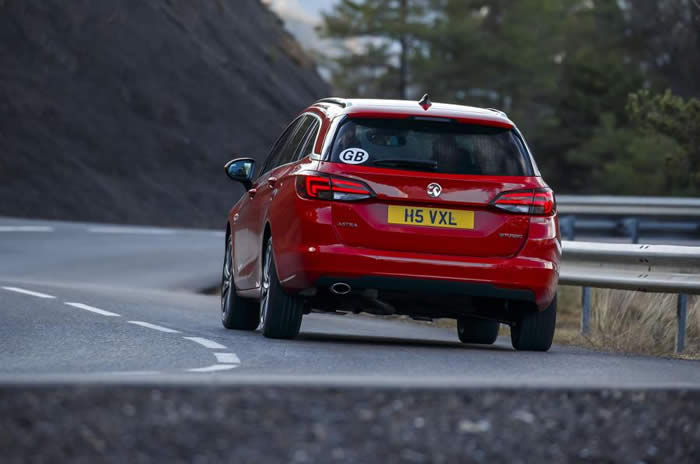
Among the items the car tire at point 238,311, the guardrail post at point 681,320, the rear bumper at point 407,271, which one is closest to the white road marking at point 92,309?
the car tire at point 238,311

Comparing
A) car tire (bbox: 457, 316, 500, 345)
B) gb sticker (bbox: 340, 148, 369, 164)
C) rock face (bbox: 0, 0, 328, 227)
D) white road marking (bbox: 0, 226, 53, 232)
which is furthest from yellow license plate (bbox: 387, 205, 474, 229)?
rock face (bbox: 0, 0, 328, 227)

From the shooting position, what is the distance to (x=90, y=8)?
38.9 meters

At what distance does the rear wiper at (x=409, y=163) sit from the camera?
9703mm

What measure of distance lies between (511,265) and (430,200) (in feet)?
2.37

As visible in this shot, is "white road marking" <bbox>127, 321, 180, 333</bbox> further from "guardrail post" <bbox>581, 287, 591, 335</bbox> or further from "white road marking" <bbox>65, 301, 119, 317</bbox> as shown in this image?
"guardrail post" <bbox>581, 287, 591, 335</bbox>

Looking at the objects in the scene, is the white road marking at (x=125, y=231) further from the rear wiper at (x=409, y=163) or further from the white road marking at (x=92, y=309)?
the rear wiper at (x=409, y=163)

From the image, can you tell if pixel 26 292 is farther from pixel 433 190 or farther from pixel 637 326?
pixel 433 190

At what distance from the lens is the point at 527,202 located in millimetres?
9781

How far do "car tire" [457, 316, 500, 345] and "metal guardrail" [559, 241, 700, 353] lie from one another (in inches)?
45.4

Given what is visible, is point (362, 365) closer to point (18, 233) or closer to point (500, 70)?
point (18, 233)

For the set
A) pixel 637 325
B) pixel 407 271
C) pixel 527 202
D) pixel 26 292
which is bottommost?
pixel 26 292

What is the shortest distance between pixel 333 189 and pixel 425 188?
62cm

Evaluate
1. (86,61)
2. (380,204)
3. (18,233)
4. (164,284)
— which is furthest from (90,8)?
(380,204)

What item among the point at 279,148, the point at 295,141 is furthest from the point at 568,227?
the point at 295,141
